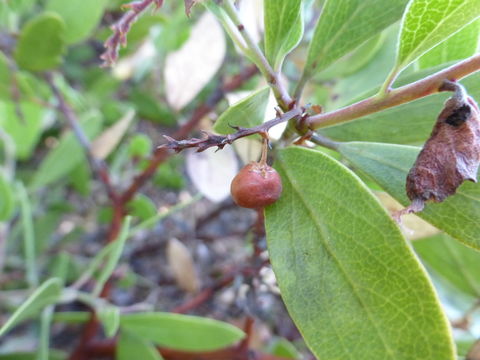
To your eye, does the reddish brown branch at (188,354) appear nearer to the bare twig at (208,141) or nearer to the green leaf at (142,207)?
the green leaf at (142,207)

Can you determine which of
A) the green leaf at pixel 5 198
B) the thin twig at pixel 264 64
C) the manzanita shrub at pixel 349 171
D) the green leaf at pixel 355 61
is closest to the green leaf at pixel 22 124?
the manzanita shrub at pixel 349 171

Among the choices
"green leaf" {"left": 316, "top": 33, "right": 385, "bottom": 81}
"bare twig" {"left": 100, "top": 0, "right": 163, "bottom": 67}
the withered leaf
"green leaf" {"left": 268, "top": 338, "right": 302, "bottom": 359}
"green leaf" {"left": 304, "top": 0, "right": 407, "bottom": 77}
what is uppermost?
"bare twig" {"left": 100, "top": 0, "right": 163, "bottom": 67}

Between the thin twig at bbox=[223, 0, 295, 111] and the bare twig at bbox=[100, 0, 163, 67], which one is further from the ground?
the bare twig at bbox=[100, 0, 163, 67]

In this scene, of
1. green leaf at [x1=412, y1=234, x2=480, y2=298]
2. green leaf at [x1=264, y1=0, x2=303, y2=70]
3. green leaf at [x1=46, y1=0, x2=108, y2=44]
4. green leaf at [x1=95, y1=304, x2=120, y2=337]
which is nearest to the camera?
green leaf at [x1=264, y1=0, x2=303, y2=70]

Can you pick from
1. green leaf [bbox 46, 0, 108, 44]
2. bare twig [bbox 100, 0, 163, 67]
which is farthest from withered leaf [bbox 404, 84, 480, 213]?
green leaf [bbox 46, 0, 108, 44]

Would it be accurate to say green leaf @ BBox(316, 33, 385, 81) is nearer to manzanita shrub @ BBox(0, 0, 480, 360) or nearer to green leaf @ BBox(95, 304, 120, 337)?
manzanita shrub @ BBox(0, 0, 480, 360)

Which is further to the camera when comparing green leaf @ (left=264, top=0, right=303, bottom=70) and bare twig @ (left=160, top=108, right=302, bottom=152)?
green leaf @ (left=264, top=0, right=303, bottom=70)
